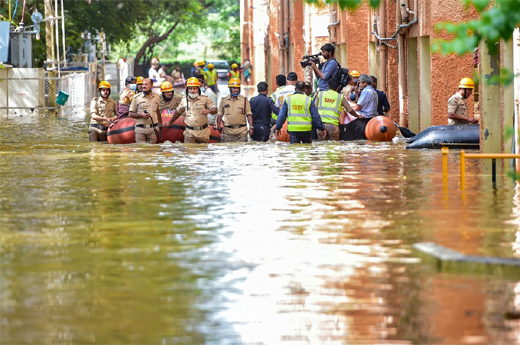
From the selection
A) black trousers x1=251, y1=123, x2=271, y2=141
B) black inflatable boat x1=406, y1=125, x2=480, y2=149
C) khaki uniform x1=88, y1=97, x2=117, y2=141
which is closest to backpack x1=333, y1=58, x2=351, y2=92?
black trousers x1=251, y1=123, x2=271, y2=141

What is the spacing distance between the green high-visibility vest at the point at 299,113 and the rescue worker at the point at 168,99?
266 centimetres

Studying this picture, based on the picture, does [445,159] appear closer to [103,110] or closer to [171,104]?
[171,104]

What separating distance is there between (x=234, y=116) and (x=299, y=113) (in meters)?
1.98

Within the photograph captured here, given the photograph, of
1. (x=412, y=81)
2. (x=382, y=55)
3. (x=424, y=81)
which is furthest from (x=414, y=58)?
(x=424, y=81)

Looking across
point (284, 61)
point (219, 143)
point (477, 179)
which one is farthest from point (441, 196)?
point (284, 61)

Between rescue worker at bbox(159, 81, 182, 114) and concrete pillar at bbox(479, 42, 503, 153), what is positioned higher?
rescue worker at bbox(159, 81, 182, 114)

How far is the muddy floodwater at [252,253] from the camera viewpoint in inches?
281

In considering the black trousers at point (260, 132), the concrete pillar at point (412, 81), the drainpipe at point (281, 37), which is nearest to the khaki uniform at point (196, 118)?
the black trousers at point (260, 132)

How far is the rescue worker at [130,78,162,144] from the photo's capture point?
2136 cm

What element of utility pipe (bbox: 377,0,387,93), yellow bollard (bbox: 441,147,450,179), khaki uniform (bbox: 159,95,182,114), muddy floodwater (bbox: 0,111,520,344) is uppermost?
utility pipe (bbox: 377,0,387,93)

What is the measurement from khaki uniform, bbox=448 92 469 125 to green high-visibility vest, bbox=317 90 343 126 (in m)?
2.47

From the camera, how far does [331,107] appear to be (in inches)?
869

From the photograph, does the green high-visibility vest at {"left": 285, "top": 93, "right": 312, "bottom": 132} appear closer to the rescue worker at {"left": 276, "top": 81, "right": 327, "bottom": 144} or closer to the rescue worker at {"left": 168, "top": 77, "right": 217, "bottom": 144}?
the rescue worker at {"left": 276, "top": 81, "right": 327, "bottom": 144}

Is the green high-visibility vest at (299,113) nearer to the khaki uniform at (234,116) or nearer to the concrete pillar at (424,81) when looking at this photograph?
the khaki uniform at (234,116)
